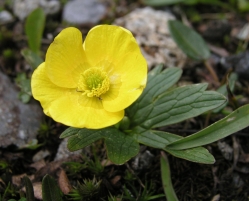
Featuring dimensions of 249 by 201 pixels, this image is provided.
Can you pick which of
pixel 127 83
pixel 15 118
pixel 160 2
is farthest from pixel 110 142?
pixel 160 2

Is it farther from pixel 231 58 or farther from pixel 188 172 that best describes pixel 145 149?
pixel 231 58

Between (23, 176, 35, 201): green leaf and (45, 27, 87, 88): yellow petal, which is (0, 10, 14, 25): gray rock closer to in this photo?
(45, 27, 87, 88): yellow petal

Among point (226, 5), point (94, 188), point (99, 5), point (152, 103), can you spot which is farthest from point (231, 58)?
point (94, 188)

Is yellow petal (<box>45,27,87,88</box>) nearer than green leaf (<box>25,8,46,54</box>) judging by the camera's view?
Yes

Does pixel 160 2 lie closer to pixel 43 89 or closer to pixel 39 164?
pixel 43 89

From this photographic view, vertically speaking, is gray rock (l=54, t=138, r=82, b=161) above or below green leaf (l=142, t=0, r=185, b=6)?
below

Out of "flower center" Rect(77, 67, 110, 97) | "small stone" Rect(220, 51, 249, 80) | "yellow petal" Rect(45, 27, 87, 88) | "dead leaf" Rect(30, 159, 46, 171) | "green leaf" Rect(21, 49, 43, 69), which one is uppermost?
"yellow petal" Rect(45, 27, 87, 88)

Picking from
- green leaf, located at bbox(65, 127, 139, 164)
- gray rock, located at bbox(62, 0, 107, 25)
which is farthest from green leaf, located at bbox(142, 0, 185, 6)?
green leaf, located at bbox(65, 127, 139, 164)
